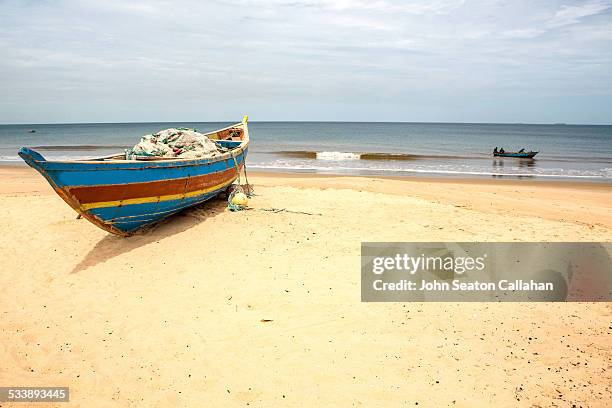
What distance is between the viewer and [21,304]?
5.84m

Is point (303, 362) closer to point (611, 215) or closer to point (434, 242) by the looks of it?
point (434, 242)

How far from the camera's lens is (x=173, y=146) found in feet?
32.0

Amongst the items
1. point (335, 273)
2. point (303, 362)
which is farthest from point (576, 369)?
point (335, 273)

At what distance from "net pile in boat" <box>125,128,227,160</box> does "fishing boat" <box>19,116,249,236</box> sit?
1.74 feet

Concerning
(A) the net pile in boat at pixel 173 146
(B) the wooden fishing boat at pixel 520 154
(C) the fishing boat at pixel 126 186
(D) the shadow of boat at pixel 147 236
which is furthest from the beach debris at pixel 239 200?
(B) the wooden fishing boat at pixel 520 154

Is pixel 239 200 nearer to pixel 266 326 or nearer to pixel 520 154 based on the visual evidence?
pixel 266 326

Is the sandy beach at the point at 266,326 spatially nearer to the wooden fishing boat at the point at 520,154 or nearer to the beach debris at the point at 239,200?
the beach debris at the point at 239,200

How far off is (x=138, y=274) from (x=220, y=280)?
4.95ft

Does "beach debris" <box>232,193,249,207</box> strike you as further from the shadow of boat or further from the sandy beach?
the sandy beach

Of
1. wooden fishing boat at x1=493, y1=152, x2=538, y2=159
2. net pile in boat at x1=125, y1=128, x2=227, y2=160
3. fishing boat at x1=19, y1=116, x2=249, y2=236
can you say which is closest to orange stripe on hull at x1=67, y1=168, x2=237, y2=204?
fishing boat at x1=19, y1=116, x2=249, y2=236

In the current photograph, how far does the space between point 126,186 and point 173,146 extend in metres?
2.80

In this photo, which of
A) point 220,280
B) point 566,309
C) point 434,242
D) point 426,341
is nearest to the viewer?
point 426,341

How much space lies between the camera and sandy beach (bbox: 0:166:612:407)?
154 inches

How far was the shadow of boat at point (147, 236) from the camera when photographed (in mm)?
7242
